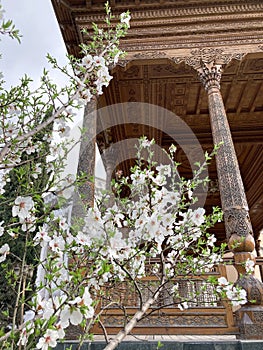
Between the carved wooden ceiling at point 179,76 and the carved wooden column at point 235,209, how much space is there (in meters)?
0.56

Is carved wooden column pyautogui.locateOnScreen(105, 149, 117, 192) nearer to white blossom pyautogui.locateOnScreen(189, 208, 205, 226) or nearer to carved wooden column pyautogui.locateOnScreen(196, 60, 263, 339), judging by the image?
carved wooden column pyautogui.locateOnScreen(196, 60, 263, 339)

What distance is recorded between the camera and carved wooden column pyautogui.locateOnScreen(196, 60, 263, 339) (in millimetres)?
2748

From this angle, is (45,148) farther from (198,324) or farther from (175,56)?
(175,56)

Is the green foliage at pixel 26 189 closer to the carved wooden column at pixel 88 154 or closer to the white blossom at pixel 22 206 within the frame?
the white blossom at pixel 22 206

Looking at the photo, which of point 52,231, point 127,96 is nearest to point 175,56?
point 127,96

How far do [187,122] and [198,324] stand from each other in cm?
509

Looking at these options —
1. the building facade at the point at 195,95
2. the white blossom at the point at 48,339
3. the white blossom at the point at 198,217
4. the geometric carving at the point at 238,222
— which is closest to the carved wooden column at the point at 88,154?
the building facade at the point at 195,95

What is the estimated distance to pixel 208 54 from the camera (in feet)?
15.6

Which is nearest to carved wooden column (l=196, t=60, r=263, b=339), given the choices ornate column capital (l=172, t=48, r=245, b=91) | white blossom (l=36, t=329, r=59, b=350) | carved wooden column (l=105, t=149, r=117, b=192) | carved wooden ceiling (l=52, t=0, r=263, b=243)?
ornate column capital (l=172, t=48, r=245, b=91)

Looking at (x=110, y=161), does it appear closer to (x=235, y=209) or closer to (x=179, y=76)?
(x=179, y=76)

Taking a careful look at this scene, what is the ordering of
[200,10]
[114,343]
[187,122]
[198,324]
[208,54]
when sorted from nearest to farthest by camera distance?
1. [114,343]
2. [198,324]
3. [208,54]
4. [200,10]
5. [187,122]

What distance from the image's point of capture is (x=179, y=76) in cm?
597

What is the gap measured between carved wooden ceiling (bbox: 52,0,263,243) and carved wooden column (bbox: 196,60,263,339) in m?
0.56

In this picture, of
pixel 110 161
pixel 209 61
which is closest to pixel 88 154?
pixel 209 61
